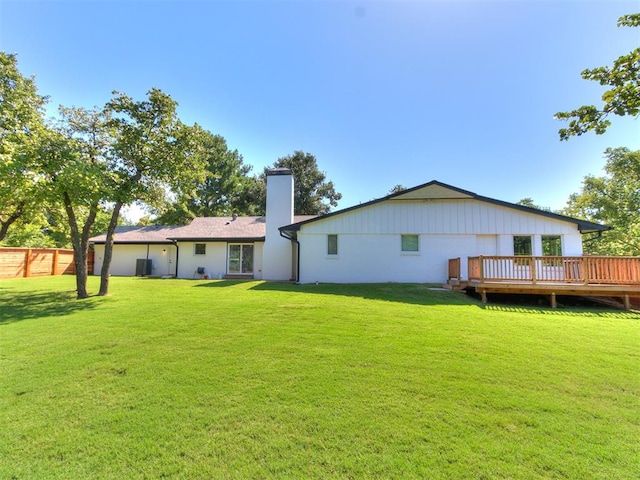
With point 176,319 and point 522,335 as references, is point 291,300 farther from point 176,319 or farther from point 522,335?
point 522,335

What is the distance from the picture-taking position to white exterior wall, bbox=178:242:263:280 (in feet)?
57.5

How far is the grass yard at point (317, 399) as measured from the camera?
2.29m

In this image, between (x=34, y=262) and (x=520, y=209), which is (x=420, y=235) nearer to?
(x=520, y=209)

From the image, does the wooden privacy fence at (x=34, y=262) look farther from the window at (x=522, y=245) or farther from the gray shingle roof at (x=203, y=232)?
the window at (x=522, y=245)

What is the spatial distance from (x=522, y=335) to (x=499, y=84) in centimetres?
1106

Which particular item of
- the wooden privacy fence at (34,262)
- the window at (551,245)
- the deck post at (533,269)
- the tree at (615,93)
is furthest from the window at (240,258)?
the tree at (615,93)

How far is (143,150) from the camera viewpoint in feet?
35.6

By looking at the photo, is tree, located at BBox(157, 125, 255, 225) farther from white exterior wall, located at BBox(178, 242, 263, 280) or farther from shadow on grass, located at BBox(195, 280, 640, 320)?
shadow on grass, located at BBox(195, 280, 640, 320)

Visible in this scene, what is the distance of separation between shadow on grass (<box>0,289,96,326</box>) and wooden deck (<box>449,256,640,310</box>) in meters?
12.6

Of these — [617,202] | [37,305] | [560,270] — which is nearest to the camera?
[37,305]

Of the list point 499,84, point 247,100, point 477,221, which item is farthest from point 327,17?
point 477,221

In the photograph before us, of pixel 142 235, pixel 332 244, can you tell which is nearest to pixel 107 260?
pixel 332 244

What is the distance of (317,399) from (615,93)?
4.98 m

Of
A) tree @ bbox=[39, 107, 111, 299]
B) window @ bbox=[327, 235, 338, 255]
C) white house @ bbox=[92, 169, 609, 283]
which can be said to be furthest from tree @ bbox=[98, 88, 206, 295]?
window @ bbox=[327, 235, 338, 255]
